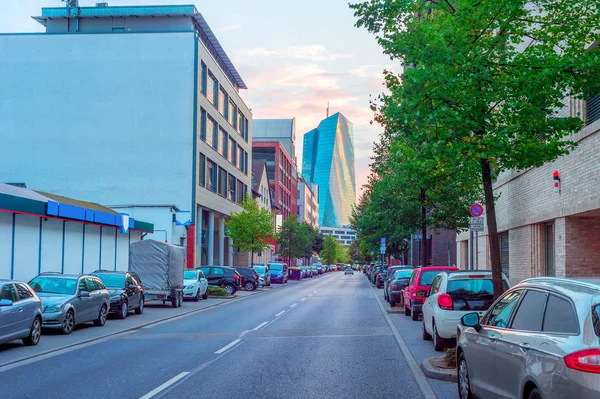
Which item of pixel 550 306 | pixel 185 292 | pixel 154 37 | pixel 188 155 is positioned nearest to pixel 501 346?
pixel 550 306

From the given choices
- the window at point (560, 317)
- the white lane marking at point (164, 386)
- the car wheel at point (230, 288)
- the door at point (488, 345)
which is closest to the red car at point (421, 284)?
the white lane marking at point (164, 386)

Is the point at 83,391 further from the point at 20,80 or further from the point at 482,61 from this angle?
the point at 20,80

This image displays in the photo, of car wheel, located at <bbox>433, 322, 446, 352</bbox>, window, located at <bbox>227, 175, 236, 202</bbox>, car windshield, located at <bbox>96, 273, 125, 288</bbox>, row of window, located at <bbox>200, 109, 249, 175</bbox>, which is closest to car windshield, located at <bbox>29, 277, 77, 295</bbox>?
car windshield, located at <bbox>96, 273, 125, 288</bbox>

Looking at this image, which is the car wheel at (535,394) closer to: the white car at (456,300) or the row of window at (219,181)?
the white car at (456,300)

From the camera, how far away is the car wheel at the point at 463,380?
8.02 m

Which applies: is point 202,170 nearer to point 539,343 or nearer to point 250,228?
point 250,228

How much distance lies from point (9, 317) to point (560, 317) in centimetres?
1129

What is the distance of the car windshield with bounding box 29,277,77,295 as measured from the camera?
18.0 meters

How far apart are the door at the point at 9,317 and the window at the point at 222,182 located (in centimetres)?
4451

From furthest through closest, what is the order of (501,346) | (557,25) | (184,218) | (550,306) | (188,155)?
(188,155) → (184,218) → (557,25) → (501,346) → (550,306)

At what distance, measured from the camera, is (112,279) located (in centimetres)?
2303

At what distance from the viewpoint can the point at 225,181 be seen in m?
61.0

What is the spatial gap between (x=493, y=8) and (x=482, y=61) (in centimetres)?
91

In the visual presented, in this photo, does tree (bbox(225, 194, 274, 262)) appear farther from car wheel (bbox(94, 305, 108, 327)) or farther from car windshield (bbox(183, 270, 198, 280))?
car wheel (bbox(94, 305, 108, 327))
